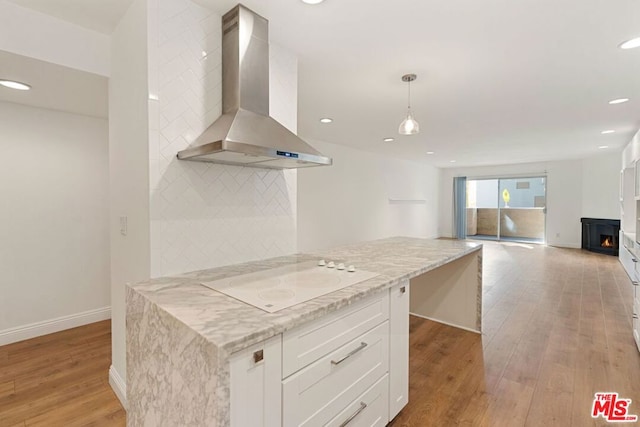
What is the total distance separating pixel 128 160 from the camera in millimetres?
1819

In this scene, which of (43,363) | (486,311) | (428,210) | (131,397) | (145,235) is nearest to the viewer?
(131,397)

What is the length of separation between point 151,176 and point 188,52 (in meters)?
0.75

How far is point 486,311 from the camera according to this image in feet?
11.4

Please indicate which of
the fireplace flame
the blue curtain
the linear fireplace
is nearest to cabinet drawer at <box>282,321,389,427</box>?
the linear fireplace

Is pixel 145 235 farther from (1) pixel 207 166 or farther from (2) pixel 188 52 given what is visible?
(2) pixel 188 52

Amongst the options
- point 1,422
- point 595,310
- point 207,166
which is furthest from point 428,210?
point 1,422

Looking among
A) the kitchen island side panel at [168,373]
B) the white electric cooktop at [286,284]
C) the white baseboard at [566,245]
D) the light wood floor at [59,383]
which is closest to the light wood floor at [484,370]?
the light wood floor at [59,383]

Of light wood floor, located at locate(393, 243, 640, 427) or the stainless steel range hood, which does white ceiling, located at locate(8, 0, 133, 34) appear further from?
light wood floor, located at locate(393, 243, 640, 427)

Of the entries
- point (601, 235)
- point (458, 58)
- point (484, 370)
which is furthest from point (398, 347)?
point (601, 235)

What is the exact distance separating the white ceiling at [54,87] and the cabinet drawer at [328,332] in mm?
2226

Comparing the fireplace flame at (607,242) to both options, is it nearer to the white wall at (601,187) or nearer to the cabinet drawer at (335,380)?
the white wall at (601,187)

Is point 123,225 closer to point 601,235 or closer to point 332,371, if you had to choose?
point 332,371

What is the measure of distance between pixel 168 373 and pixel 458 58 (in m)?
2.78

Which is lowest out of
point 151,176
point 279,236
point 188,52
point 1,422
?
point 1,422
